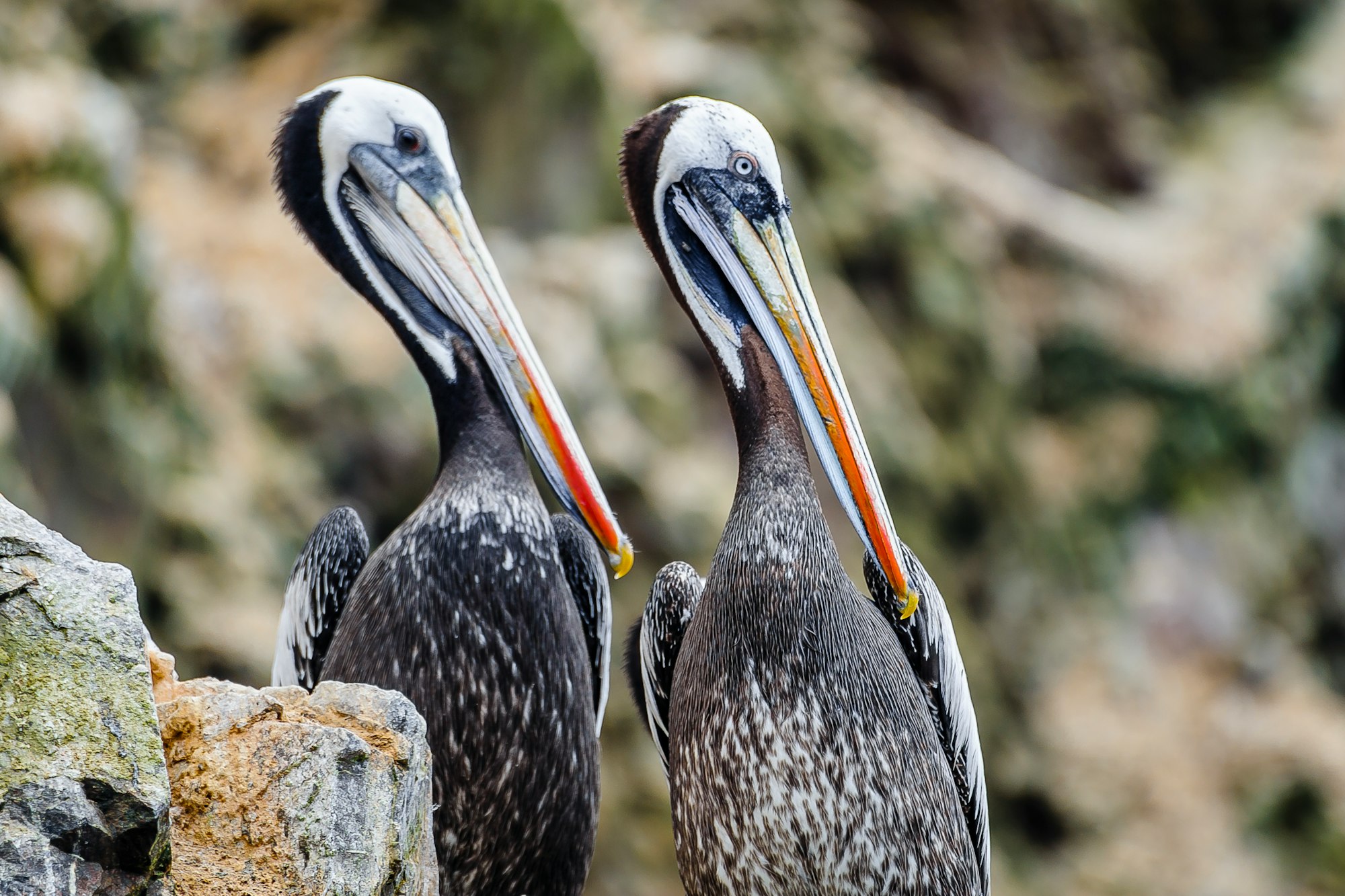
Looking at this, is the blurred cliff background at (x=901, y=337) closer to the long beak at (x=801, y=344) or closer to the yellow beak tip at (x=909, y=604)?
the long beak at (x=801, y=344)

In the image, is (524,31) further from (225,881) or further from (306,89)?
(225,881)

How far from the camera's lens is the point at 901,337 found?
13.9 meters

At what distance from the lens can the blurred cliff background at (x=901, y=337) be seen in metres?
8.36

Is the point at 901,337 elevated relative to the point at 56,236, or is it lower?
elevated

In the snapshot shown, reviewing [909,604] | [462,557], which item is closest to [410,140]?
[462,557]

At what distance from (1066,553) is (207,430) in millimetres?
8315

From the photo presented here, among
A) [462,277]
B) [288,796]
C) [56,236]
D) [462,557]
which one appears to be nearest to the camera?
[288,796]

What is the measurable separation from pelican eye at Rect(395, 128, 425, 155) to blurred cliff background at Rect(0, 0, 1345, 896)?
11.7ft

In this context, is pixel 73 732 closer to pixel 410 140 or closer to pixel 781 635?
pixel 781 635

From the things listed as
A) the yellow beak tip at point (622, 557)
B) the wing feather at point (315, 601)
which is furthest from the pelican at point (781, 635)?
the wing feather at point (315, 601)

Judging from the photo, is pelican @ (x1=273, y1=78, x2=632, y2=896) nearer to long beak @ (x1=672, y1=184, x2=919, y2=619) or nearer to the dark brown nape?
the dark brown nape

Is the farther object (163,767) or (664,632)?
(664,632)

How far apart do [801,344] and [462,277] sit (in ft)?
3.52

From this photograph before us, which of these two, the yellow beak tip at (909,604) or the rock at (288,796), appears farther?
the yellow beak tip at (909,604)
